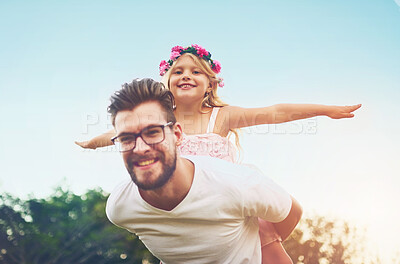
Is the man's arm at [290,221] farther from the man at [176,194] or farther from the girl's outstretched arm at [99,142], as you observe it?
the girl's outstretched arm at [99,142]

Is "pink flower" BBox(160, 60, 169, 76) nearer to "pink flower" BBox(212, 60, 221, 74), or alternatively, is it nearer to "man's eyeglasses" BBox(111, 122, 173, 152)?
"pink flower" BBox(212, 60, 221, 74)

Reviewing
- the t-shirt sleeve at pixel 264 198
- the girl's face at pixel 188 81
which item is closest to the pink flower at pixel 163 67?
the girl's face at pixel 188 81

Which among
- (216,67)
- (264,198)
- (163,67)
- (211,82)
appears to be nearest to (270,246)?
(264,198)

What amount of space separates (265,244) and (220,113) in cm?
85

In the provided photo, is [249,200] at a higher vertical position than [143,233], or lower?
higher

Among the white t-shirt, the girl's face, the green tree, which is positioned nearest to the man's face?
the white t-shirt

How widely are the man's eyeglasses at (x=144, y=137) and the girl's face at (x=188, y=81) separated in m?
0.93

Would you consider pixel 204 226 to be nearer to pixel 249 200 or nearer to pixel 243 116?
pixel 249 200

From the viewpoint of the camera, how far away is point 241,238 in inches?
77.6

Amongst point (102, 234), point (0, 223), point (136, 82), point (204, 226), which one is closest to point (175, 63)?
point (136, 82)

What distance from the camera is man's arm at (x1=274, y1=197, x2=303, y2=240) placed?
2090 mm

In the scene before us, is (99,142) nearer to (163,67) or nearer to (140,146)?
A: (163,67)

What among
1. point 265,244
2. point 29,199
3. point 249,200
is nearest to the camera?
point 249,200

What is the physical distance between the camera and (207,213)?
69.6 inches
